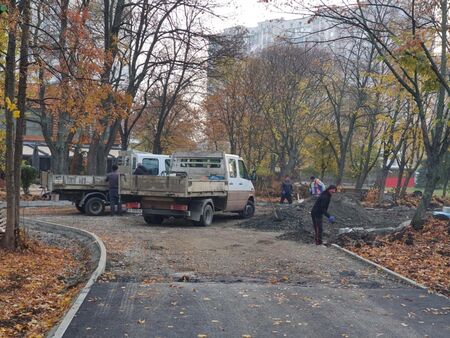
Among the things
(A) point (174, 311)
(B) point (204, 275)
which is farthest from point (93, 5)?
(A) point (174, 311)

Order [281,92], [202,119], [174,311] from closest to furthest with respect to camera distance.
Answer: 1. [174,311]
2. [281,92]
3. [202,119]

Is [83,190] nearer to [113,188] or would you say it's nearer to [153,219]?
[113,188]

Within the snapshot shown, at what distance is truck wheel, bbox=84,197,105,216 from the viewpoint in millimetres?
19703

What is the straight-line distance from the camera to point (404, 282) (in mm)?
8711

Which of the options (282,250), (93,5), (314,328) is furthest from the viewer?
(93,5)

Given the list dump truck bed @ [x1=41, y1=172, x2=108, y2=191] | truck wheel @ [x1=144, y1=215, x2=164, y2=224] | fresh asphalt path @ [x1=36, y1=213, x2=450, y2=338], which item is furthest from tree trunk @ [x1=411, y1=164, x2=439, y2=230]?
dump truck bed @ [x1=41, y1=172, x2=108, y2=191]

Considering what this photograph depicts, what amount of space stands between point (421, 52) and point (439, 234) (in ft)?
15.7

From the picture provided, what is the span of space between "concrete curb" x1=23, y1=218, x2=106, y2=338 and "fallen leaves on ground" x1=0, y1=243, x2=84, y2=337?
21 centimetres

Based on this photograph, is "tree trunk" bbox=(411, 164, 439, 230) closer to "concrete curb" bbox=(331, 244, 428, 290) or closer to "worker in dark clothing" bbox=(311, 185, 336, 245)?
"worker in dark clothing" bbox=(311, 185, 336, 245)

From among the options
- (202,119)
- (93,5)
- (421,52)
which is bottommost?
(421,52)

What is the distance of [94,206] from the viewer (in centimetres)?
1983

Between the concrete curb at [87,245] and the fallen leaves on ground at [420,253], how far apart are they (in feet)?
17.6

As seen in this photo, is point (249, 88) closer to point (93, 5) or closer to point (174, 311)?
point (93, 5)

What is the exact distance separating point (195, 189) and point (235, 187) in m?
2.77
